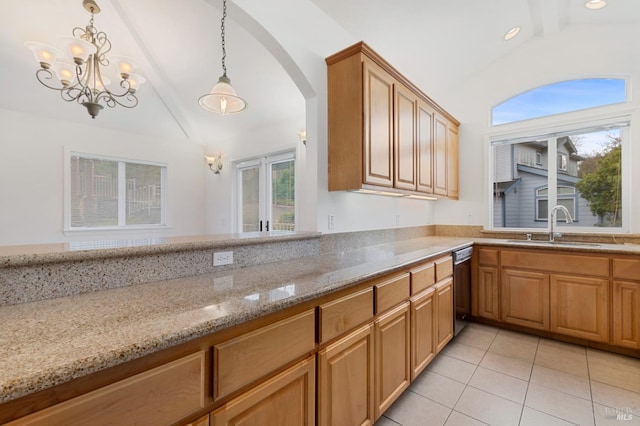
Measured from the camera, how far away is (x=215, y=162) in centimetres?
516

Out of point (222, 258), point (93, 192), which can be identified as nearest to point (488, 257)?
point (222, 258)

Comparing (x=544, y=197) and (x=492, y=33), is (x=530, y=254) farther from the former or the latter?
(x=492, y=33)

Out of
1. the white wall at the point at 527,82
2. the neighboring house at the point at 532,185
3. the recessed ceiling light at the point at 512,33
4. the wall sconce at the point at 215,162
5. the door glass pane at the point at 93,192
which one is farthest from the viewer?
the wall sconce at the point at 215,162

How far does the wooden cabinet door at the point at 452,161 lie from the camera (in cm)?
351

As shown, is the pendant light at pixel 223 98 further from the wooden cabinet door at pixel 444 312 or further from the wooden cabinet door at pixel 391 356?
the wooden cabinet door at pixel 444 312

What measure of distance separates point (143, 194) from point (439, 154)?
462 cm

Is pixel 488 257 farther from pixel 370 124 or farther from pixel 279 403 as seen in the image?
pixel 279 403

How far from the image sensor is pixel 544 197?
342 centimetres

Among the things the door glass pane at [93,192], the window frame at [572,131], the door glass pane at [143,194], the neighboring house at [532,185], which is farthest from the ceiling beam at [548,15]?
the door glass pane at [93,192]

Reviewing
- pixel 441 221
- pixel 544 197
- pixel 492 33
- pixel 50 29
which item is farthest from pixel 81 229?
pixel 544 197

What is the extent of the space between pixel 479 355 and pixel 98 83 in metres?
4.17

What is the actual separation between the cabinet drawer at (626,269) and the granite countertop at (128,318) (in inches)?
96.7

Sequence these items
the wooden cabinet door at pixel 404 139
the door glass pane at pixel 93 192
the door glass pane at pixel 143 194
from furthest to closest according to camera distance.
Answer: the door glass pane at pixel 143 194 < the door glass pane at pixel 93 192 < the wooden cabinet door at pixel 404 139

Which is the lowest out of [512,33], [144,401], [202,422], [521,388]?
[521,388]
